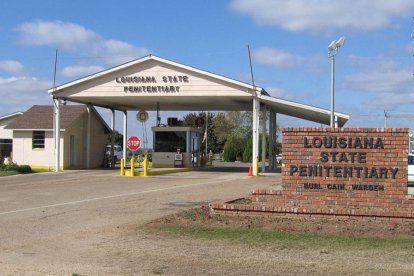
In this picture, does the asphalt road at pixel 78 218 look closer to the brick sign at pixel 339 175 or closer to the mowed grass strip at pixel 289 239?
the mowed grass strip at pixel 289 239

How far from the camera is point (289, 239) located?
396 inches

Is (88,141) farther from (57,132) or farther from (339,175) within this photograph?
(339,175)

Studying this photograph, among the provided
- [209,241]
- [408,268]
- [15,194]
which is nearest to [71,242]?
[209,241]

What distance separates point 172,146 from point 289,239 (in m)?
27.0

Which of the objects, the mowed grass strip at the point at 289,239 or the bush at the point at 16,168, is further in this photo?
the bush at the point at 16,168

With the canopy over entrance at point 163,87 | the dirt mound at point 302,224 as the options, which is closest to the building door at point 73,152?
the canopy over entrance at point 163,87

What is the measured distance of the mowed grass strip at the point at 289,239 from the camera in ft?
31.4

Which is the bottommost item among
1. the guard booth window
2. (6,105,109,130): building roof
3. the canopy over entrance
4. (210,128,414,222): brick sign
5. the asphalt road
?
the asphalt road

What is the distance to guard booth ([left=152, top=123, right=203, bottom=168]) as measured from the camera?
36312 mm

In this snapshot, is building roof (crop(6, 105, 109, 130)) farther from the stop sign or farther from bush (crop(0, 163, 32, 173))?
→ the stop sign

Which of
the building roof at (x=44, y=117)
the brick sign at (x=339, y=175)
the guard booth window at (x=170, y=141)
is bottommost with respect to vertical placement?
the brick sign at (x=339, y=175)

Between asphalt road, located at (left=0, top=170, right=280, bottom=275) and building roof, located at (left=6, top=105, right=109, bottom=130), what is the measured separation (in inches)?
534

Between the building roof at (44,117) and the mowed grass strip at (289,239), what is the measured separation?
1021 inches

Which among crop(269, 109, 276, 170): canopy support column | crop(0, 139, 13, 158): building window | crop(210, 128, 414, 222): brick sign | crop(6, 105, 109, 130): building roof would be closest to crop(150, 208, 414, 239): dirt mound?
crop(210, 128, 414, 222): brick sign
